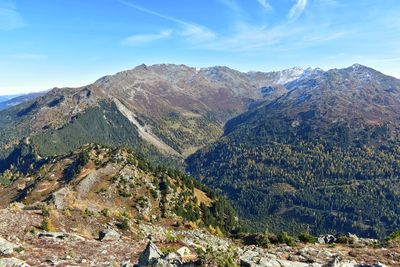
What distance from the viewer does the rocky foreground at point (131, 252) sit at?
104 feet

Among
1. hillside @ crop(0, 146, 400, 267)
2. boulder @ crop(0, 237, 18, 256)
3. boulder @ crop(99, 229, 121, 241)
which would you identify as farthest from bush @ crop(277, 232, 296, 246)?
boulder @ crop(0, 237, 18, 256)

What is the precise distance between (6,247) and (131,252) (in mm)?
11883

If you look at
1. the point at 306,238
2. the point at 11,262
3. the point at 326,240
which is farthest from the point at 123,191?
the point at 11,262

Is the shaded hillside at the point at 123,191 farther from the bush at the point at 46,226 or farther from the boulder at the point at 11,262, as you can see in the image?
the boulder at the point at 11,262

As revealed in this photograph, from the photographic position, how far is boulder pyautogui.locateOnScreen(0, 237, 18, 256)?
3522 cm

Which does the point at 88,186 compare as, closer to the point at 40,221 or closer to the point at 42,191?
Result: the point at 42,191

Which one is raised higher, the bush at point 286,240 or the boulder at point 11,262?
the boulder at point 11,262

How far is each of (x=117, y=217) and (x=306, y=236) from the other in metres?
30.4

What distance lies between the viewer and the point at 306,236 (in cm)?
6125

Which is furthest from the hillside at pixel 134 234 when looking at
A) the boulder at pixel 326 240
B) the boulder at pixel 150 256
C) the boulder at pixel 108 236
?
the boulder at pixel 326 240

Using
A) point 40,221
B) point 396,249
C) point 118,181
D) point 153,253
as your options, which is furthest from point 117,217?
point 118,181

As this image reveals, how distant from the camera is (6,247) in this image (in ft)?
118

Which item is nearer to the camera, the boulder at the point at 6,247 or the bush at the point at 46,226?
the boulder at the point at 6,247

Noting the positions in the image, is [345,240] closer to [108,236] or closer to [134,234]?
[134,234]
